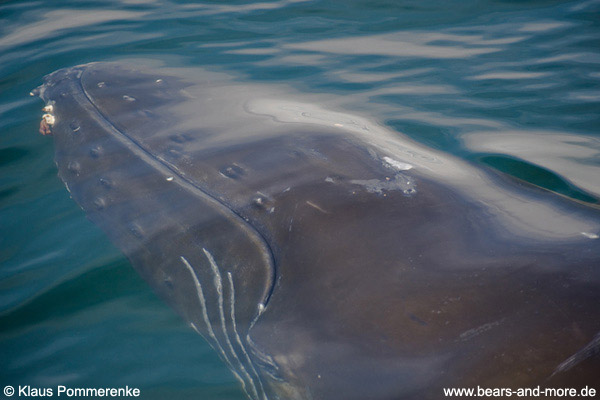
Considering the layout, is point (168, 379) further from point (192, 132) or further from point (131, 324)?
point (192, 132)

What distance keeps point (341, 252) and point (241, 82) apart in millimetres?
3959

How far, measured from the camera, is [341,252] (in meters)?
2.20

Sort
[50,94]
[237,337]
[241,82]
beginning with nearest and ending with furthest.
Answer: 1. [237,337]
2. [50,94]
3. [241,82]

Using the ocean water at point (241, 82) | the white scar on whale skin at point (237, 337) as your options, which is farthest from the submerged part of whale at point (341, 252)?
the ocean water at point (241, 82)

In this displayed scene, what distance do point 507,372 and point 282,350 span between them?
0.88m

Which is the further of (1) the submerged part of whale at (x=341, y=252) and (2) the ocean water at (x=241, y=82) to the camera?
(2) the ocean water at (x=241, y=82)

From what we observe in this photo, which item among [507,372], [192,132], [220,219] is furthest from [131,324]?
[507,372]

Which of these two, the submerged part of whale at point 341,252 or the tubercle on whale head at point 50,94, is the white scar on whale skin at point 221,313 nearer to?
the submerged part of whale at point 341,252

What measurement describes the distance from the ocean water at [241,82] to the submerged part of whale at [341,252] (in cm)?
39

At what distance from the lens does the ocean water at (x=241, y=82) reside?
2824 millimetres

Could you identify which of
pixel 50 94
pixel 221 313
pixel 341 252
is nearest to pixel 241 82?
pixel 50 94

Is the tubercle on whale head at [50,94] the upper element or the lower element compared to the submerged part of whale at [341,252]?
upper

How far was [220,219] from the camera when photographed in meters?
2.60

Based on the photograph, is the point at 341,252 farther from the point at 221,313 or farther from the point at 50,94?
the point at 50,94
